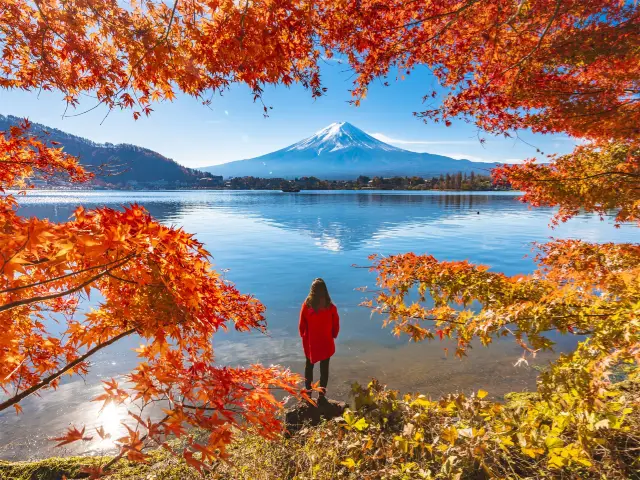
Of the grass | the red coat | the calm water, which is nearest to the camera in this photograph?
the grass

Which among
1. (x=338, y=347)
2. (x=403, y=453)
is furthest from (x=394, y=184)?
(x=403, y=453)

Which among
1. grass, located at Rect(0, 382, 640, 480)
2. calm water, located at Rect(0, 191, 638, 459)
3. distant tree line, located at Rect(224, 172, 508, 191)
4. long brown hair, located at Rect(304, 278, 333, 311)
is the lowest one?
calm water, located at Rect(0, 191, 638, 459)

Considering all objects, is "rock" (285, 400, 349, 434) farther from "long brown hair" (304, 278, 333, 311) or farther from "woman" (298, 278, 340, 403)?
"long brown hair" (304, 278, 333, 311)

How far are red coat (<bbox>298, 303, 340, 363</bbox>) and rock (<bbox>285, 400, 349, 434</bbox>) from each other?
2.64 ft

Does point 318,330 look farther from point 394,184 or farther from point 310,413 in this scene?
point 394,184

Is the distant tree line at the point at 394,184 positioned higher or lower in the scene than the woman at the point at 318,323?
higher

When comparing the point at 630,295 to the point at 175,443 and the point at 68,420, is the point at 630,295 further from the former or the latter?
the point at 68,420

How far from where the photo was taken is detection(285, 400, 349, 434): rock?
511 cm

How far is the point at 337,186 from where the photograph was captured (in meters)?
175

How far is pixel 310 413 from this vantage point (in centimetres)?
524

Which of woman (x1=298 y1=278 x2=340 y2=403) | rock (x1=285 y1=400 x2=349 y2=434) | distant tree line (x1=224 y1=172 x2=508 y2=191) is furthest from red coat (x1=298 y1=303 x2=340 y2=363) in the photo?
distant tree line (x1=224 y1=172 x2=508 y2=191)

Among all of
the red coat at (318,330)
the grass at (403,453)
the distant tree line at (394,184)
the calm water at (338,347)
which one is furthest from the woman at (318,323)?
the distant tree line at (394,184)

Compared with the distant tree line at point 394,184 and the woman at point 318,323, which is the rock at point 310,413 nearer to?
the woman at point 318,323

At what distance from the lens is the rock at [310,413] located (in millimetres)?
5106
